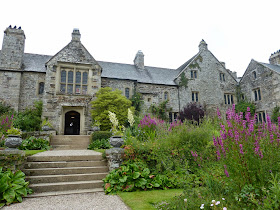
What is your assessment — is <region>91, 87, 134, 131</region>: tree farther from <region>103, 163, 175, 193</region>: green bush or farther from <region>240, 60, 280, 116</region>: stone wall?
<region>240, 60, 280, 116</region>: stone wall

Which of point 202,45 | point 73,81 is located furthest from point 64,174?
point 202,45

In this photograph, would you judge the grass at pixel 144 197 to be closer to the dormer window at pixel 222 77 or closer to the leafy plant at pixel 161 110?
the leafy plant at pixel 161 110

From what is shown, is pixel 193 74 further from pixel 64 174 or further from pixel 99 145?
pixel 64 174

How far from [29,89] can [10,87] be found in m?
1.43

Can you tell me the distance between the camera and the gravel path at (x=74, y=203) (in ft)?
12.4

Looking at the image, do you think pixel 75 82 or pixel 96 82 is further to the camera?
pixel 96 82

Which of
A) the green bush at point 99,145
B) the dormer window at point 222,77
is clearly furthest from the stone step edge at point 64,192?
the dormer window at point 222,77

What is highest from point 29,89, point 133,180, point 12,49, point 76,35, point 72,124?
point 76,35

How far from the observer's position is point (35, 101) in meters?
16.7

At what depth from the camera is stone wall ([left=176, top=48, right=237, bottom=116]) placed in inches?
848

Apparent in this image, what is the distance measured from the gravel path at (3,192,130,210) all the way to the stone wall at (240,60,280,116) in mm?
18195

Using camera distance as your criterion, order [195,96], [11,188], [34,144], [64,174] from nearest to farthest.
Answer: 1. [11,188]
2. [64,174]
3. [34,144]
4. [195,96]

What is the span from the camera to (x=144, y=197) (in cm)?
A: 429

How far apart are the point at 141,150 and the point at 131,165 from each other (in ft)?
2.24
